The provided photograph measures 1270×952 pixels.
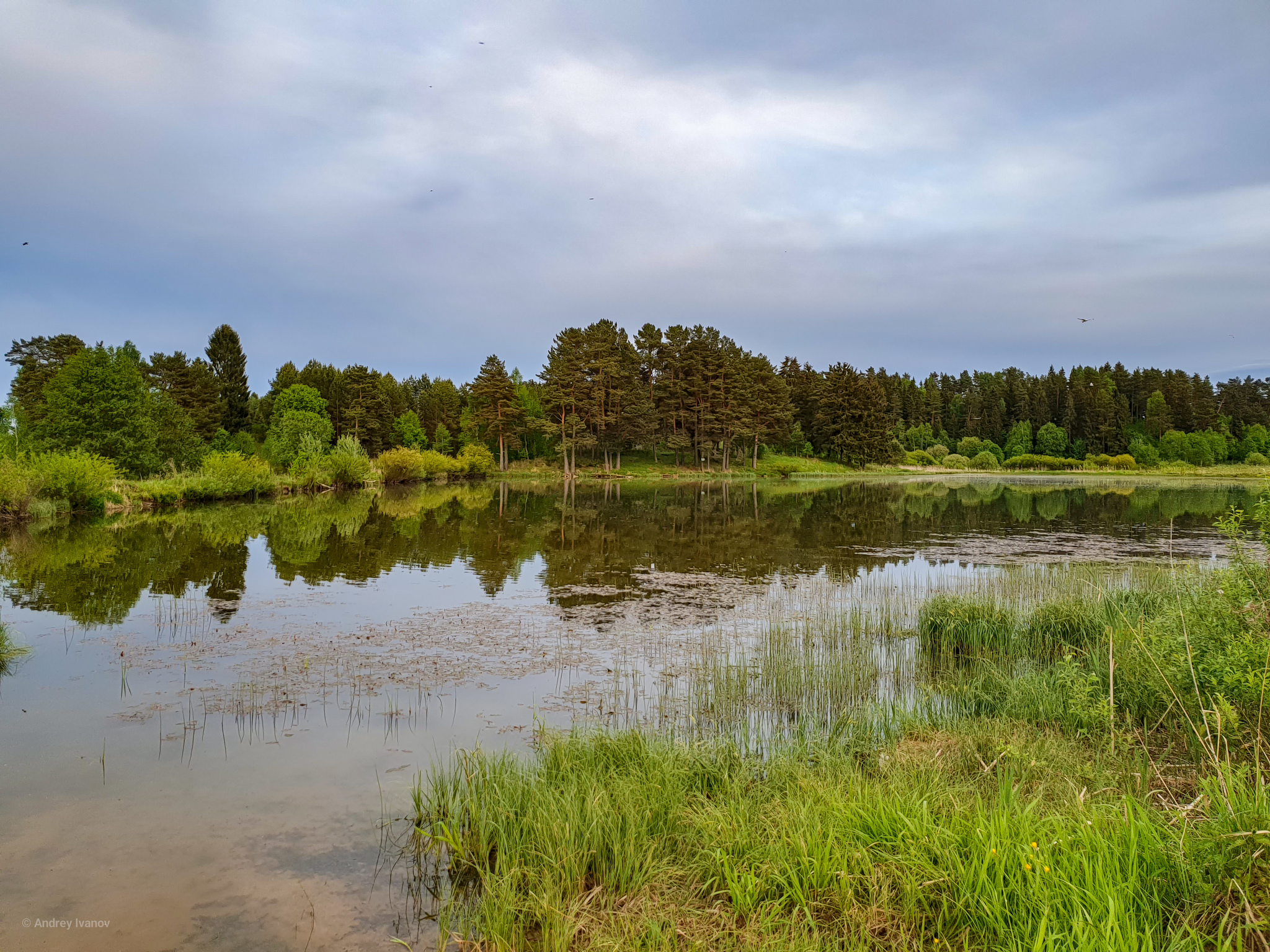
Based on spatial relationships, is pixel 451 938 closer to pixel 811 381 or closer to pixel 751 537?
pixel 751 537

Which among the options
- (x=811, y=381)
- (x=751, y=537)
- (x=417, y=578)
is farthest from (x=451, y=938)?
(x=811, y=381)

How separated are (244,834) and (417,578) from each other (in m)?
12.0

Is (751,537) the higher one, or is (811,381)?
(811,381)

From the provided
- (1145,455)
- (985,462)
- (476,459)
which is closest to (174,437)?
(476,459)

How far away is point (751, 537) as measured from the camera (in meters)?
25.5

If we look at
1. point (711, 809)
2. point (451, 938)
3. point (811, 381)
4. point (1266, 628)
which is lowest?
point (451, 938)

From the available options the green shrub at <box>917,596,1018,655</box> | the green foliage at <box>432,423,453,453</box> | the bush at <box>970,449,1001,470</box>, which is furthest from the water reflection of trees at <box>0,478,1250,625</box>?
the bush at <box>970,449,1001,470</box>

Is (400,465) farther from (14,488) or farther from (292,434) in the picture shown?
(14,488)

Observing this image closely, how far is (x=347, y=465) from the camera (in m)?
48.6

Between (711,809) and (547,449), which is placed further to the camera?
(547,449)

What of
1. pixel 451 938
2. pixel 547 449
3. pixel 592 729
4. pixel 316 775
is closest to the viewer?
pixel 451 938

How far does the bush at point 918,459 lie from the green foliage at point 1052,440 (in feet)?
68.7

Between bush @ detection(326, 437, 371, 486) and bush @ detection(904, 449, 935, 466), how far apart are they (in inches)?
2632

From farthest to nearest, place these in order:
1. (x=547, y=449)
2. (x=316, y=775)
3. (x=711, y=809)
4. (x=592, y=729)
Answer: (x=547, y=449) → (x=592, y=729) → (x=316, y=775) → (x=711, y=809)
